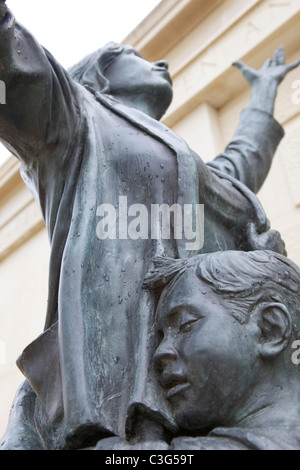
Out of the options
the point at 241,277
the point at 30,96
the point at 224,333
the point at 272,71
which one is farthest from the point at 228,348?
the point at 272,71

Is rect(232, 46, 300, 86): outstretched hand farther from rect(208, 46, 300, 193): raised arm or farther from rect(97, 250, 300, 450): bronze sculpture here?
rect(97, 250, 300, 450): bronze sculpture

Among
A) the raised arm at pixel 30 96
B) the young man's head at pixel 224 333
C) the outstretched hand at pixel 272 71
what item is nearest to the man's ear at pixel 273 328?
the young man's head at pixel 224 333

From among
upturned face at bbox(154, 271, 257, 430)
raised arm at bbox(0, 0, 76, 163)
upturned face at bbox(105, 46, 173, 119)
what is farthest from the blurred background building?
upturned face at bbox(154, 271, 257, 430)

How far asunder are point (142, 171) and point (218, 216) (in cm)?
27

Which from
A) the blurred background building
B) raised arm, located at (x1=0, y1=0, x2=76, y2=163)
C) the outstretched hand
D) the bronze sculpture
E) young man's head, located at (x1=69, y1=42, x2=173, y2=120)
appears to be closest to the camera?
the bronze sculpture

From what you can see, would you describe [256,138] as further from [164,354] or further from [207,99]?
[207,99]

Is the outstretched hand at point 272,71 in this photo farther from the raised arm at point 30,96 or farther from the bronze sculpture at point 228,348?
the bronze sculpture at point 228,348

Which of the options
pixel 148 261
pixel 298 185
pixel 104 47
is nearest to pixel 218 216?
pixel 148 261

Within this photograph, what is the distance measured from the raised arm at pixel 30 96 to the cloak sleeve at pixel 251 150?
2.13ft

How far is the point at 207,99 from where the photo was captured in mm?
4305

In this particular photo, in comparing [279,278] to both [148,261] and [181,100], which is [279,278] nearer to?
[148,261]

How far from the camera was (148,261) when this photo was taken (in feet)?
4.21

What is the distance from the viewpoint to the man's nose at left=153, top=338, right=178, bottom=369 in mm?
1054

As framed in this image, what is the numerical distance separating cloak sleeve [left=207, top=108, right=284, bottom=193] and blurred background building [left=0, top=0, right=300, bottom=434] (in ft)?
4.06
